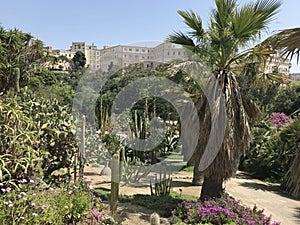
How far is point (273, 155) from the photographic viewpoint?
10.6 m

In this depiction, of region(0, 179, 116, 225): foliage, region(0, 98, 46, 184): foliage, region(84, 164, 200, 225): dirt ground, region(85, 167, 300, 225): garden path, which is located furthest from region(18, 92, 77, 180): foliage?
region(85, 167, 300, 225): garden path

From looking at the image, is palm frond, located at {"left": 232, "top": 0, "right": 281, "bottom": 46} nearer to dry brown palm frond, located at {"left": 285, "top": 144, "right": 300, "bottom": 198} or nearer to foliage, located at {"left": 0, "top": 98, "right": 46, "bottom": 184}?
dry brown palm frond, located at {"left": 285, "top": 144, "right": 300, "bottom": 198}

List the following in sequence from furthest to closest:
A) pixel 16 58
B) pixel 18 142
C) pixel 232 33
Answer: pixel 16 58 < pixel 232 33 < pixel 18 142

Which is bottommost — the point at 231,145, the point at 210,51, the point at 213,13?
the point at 231,145

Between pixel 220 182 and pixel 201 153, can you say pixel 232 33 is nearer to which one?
pixel 201 153

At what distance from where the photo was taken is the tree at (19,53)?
17581 mm

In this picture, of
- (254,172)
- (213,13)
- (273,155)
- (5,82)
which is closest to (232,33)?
(213,13)

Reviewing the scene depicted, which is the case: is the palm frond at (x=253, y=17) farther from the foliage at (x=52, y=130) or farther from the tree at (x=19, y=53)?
A: the tree at (x=19, y=53)

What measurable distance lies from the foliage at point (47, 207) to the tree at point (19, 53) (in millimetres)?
14424

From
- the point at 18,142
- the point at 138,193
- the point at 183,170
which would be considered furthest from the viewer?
the point at 183,170

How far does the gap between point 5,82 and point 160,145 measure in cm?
1072

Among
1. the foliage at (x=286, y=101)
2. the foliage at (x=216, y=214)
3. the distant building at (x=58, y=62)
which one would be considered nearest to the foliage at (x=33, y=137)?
the foliage at (x=216, y=214)

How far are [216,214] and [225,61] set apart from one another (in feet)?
9.23

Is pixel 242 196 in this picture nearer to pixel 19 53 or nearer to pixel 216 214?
pixel 216 214
